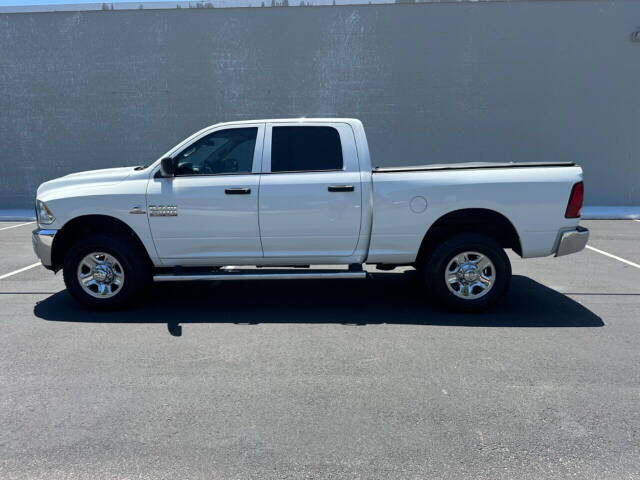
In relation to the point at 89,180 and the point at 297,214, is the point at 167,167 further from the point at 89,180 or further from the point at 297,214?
the point at 297,214

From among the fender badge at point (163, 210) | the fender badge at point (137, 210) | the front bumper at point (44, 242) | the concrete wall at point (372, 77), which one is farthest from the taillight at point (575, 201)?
the concrete wall at point (372, 77)

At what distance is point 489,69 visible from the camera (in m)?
12.9

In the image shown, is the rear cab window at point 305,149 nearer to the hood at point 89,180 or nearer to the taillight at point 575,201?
the hood at point 89,180

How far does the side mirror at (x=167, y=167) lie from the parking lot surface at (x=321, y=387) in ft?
4.95

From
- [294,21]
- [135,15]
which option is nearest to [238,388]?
[294,21]

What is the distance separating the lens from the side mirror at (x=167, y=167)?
537 cm

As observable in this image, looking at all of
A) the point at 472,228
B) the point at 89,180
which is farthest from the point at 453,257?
the point at 89,180

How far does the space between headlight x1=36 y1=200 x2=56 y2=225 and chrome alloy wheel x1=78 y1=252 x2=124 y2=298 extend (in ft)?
1.78

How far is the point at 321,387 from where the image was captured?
384 cm

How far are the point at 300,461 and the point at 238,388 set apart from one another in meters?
1.02

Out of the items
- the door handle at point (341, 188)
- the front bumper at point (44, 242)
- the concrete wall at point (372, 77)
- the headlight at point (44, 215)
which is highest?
the concrete wall at point (372, 77)

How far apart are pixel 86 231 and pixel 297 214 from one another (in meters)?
2.37

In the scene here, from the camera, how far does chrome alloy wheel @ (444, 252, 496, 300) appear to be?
17.9 feet

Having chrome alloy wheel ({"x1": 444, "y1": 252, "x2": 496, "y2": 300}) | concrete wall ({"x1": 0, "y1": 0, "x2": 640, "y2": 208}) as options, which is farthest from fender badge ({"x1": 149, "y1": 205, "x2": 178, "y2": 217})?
concrete wall ({"x1": 0, "y1": 0, "x2": 640, "y2": 208})
